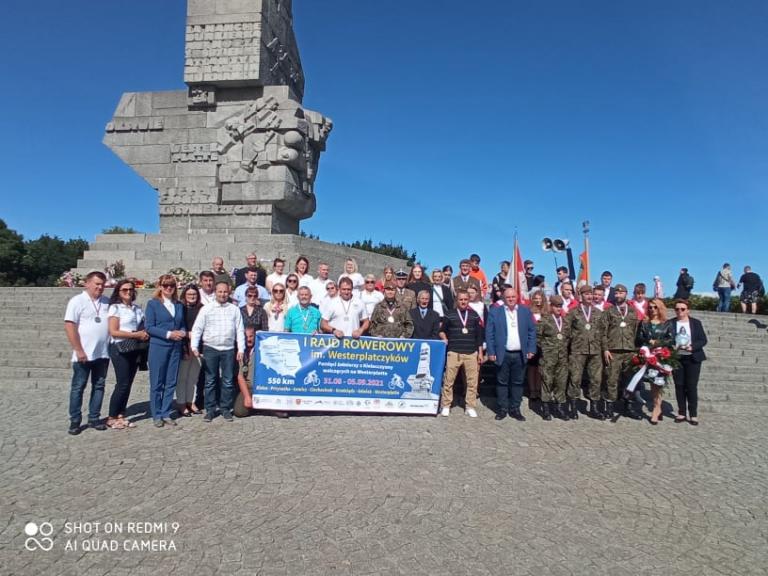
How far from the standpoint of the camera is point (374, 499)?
14.1ft

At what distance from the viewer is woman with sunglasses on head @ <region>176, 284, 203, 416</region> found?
675cm

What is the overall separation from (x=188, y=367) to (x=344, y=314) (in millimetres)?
2347

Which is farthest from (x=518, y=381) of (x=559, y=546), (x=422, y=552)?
(x=422, y=552)

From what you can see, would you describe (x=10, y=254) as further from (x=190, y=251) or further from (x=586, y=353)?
(x=586, y=353)

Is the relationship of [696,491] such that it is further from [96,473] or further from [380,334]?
Answer: [96,473]

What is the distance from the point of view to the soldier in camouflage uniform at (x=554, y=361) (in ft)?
24.1

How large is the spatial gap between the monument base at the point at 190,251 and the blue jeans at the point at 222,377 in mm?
8169

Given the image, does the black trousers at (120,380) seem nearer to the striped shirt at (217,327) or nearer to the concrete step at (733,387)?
the striped shirt at (217,327)

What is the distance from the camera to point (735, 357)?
10.9 metres

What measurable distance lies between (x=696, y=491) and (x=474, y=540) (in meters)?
2.66

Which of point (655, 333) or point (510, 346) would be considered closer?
point (510, 346)

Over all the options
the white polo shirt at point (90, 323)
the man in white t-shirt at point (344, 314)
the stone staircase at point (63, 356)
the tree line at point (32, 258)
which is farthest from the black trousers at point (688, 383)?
the tree line at point (32, 258)

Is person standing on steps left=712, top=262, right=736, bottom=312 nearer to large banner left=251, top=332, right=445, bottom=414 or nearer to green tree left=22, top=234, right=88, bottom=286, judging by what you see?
large banner left=251, top=332, right=445, bottom=414
